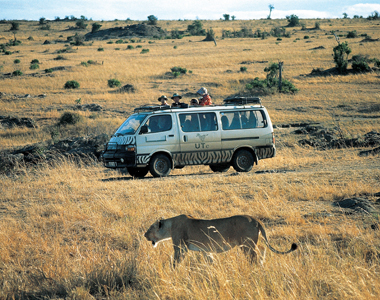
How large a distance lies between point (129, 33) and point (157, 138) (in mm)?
80823

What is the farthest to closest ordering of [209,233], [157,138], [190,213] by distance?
[157,138]
[190,213]
[209,233]

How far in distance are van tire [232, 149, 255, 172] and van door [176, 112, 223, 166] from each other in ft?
1.97

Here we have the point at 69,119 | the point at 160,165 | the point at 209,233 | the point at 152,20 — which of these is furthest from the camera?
the point at 152,20

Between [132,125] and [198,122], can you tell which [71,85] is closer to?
[132,125]

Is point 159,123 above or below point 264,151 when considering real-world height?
above

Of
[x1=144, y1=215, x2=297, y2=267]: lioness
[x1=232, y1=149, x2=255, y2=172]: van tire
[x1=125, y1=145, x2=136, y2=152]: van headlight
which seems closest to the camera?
[x1=144, y1=215, x2=297, y2=267]: lioness

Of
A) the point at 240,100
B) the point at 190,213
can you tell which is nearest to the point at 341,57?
the point at 240,100

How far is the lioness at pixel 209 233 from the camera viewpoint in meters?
4.36

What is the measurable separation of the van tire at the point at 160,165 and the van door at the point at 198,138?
336 mm

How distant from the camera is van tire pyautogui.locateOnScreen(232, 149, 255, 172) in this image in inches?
470

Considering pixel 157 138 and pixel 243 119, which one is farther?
pixel 243 119

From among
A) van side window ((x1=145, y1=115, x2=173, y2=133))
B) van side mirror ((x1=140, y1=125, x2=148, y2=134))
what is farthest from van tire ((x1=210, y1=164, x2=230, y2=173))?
van side mirror ((x1=140, y1=125, x2=148, y2=134))

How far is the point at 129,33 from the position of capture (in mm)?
87250

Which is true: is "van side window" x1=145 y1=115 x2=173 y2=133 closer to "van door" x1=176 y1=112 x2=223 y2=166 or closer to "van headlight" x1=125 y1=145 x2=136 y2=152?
"van door" x1=176 y1=112 x2=223 y2=166
